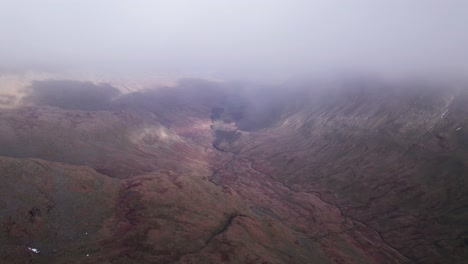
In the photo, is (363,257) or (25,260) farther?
(363,257)

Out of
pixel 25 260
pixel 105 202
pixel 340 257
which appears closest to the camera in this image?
pixel 25 260

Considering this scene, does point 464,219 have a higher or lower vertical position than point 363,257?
higher

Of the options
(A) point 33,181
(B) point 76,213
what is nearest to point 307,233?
(B) point 76,213

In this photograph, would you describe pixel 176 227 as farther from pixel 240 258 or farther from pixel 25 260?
pixel 25 260

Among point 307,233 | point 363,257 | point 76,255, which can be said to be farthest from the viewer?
point 307,233

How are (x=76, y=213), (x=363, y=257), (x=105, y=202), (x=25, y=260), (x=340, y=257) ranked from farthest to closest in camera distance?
1. (x=363, y=257)
2. (x=340, y=257)
3. (x=105, y=202)
4. (x=76, y=213)
5. (x=25, y=260)

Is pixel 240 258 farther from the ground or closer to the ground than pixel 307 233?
farther from the ground

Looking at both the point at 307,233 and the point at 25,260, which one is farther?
the point at 307,233

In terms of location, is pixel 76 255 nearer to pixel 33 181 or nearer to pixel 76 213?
pixel 76 213

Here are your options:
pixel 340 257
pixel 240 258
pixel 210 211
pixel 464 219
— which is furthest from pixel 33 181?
pixel 464 219
